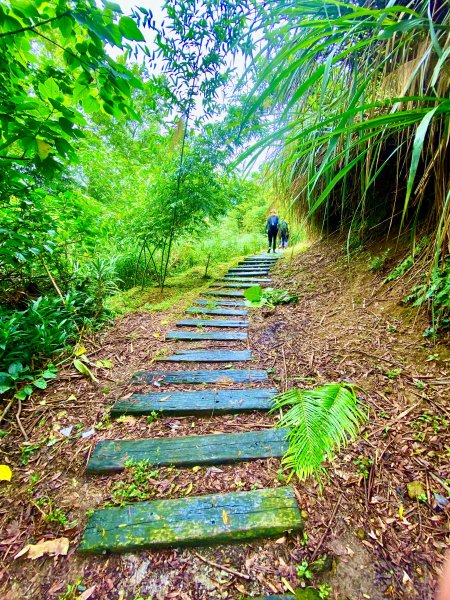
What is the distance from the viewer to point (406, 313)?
1831 millimetres

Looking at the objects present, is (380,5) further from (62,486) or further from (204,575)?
(62,486)

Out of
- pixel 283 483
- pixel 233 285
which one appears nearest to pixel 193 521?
pixel 283 483

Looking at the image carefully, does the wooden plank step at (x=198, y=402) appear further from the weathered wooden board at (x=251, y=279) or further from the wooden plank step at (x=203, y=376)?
the weathered wooden board at (x=251, y=279)

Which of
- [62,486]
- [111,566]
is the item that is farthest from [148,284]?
[111,566]

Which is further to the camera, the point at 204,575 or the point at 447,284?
the point at 447,284

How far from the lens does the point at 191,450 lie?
1.25 m

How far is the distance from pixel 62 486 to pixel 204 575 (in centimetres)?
75

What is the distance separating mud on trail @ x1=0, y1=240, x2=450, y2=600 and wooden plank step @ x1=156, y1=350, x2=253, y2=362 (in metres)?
0.08

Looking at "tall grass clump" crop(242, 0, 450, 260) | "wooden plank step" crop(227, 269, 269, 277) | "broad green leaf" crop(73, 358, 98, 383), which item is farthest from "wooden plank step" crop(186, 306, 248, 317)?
"wooden plank step" crop(227, 269, 269, 277)

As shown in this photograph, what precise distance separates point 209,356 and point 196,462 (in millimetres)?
973

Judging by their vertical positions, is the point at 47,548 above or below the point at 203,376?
below

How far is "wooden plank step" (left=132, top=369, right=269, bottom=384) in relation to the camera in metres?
1.79

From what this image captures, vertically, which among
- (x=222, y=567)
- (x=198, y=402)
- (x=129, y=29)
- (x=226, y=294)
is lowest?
(x=222, y=567)

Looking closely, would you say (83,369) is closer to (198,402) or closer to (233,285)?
(198,402)
